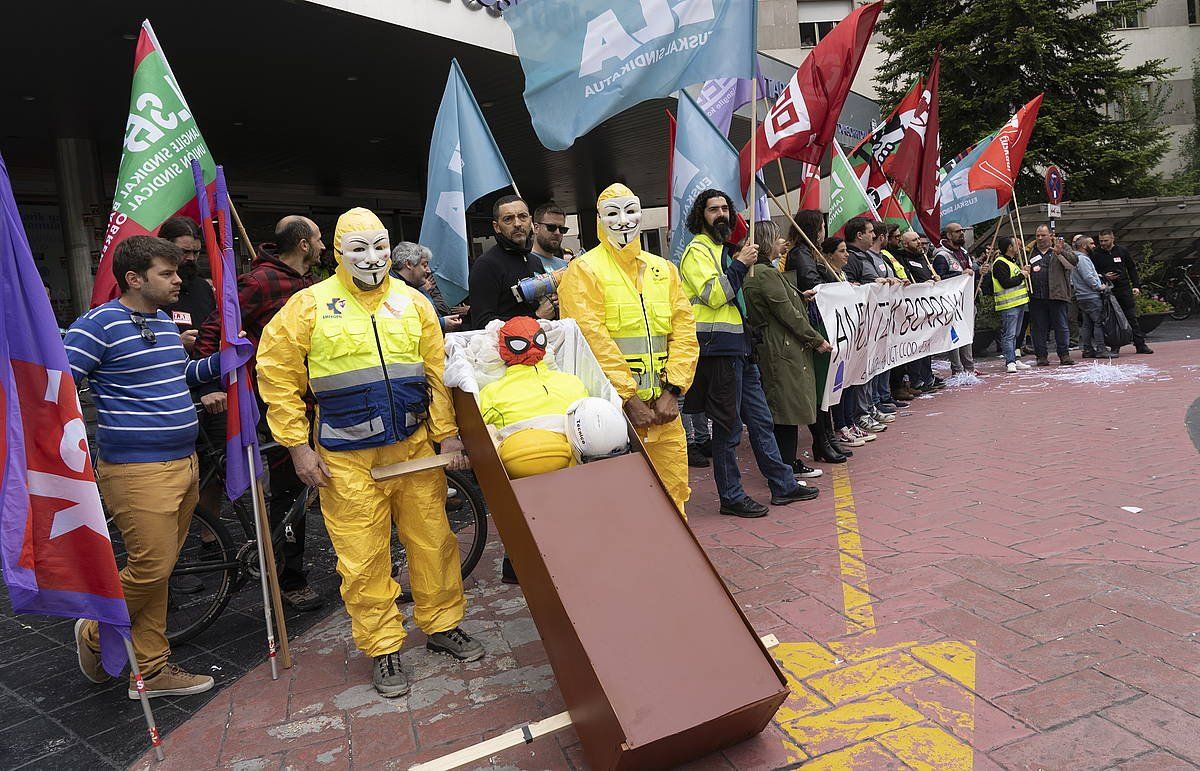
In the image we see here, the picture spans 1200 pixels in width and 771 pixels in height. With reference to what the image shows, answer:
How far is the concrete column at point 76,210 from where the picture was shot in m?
11.8

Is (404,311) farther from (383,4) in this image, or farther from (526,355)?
(383,4)

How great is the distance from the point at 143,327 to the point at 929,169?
8.75 meters

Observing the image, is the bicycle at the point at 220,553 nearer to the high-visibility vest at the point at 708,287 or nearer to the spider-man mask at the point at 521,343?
the spider-man mask at the point at 521,343

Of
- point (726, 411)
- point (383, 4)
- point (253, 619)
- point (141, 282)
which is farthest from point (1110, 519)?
point (383, 4)

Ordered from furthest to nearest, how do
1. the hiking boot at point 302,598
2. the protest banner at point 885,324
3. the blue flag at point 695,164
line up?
the protest banner at point 885,324 < the blue flag at point 695,164 < the hiking boot at point 302,598

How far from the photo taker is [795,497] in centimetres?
589

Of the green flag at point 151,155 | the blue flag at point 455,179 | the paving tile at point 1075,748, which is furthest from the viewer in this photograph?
the blue flag at point 455,179

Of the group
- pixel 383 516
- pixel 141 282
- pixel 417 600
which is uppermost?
pixel 141 282

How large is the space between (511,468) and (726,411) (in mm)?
2411

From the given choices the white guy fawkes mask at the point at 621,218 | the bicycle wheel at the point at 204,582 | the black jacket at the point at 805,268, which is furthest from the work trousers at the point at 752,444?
the bicycle wheel at the point at 204,582

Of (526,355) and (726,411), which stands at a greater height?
(526,355)

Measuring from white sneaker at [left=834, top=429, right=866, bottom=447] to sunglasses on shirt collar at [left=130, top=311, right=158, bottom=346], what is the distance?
5.79 metres

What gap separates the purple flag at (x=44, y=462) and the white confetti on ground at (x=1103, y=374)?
405 inches

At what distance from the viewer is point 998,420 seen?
318 inches
